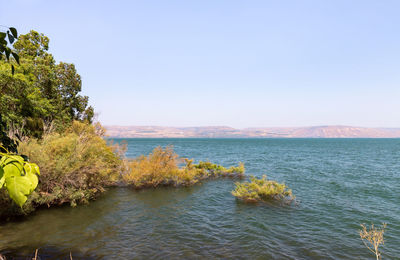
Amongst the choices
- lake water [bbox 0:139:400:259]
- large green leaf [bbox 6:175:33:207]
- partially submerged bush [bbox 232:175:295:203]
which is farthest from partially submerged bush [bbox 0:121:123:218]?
large green leaf [bbox 6:175:33:207]

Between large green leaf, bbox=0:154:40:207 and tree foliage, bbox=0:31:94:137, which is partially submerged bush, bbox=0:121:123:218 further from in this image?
large green leaf, bbox=0:154:40:207

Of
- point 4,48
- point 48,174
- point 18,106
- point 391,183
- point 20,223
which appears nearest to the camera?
point 4,48

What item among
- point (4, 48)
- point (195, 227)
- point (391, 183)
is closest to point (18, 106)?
point (195, 227)

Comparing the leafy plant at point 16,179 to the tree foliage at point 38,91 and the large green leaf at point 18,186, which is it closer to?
the large green leaf at point 18,186

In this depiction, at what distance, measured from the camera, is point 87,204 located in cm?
1652

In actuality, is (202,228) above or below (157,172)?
below

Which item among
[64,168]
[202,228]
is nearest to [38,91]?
[64,168]

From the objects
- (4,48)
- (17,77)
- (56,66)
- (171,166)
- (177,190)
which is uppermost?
(56,66)

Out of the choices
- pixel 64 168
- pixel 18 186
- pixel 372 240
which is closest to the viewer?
pixel 18 186

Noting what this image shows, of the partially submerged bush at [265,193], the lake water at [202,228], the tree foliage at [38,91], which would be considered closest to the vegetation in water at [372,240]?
the lake water at [202,228]

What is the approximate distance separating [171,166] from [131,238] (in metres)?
11.5

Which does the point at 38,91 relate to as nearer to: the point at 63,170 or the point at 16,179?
the point at 63,170

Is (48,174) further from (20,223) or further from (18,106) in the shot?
(18,106)

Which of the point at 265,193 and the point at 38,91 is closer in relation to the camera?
the point at 265,193
